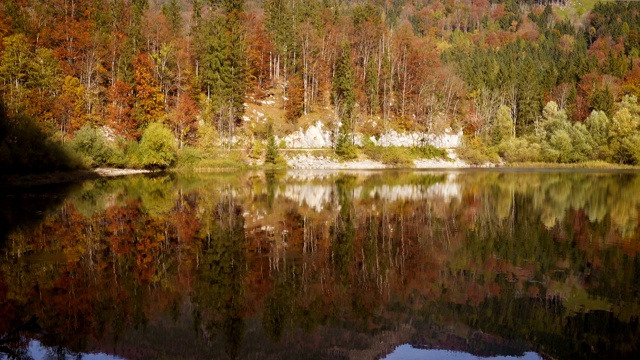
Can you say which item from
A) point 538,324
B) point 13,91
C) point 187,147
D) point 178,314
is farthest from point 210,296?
point 187,147

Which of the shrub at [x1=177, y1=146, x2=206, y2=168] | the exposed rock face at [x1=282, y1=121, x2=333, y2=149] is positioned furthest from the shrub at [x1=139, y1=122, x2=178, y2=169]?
the exposed rock face at [x1=282, y1=121, x2=333, y2=149]

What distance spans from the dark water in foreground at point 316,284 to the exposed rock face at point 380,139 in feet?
182

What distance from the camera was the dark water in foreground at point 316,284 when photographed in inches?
446

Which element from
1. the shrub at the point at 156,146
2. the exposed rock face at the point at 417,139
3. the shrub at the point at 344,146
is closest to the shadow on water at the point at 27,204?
the shrub at the point at 156,146

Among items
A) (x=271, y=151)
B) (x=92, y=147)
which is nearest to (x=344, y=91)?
(x=271, y=151)

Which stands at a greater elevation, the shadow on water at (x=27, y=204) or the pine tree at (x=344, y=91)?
the pine tree at (x=344, y=91)

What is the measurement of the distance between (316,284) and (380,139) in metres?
76.4

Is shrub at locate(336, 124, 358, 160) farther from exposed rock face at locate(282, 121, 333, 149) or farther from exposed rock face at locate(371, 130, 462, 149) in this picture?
exposed rock face at locate(371, 130, 462, 149)

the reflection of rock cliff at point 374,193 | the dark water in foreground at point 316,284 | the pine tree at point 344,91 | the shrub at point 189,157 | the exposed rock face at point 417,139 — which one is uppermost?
the pine tree at point 344,91

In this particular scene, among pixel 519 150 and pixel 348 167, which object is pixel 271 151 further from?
pixel 519 150

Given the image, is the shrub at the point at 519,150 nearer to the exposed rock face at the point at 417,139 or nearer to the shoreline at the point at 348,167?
Answer: the shoreline at the point at 348,167

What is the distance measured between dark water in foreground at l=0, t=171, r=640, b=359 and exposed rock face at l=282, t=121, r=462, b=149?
55590 mm

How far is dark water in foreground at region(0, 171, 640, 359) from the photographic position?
11320 mm

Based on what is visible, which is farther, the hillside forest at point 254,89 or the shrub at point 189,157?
the shrub at point 189,157
